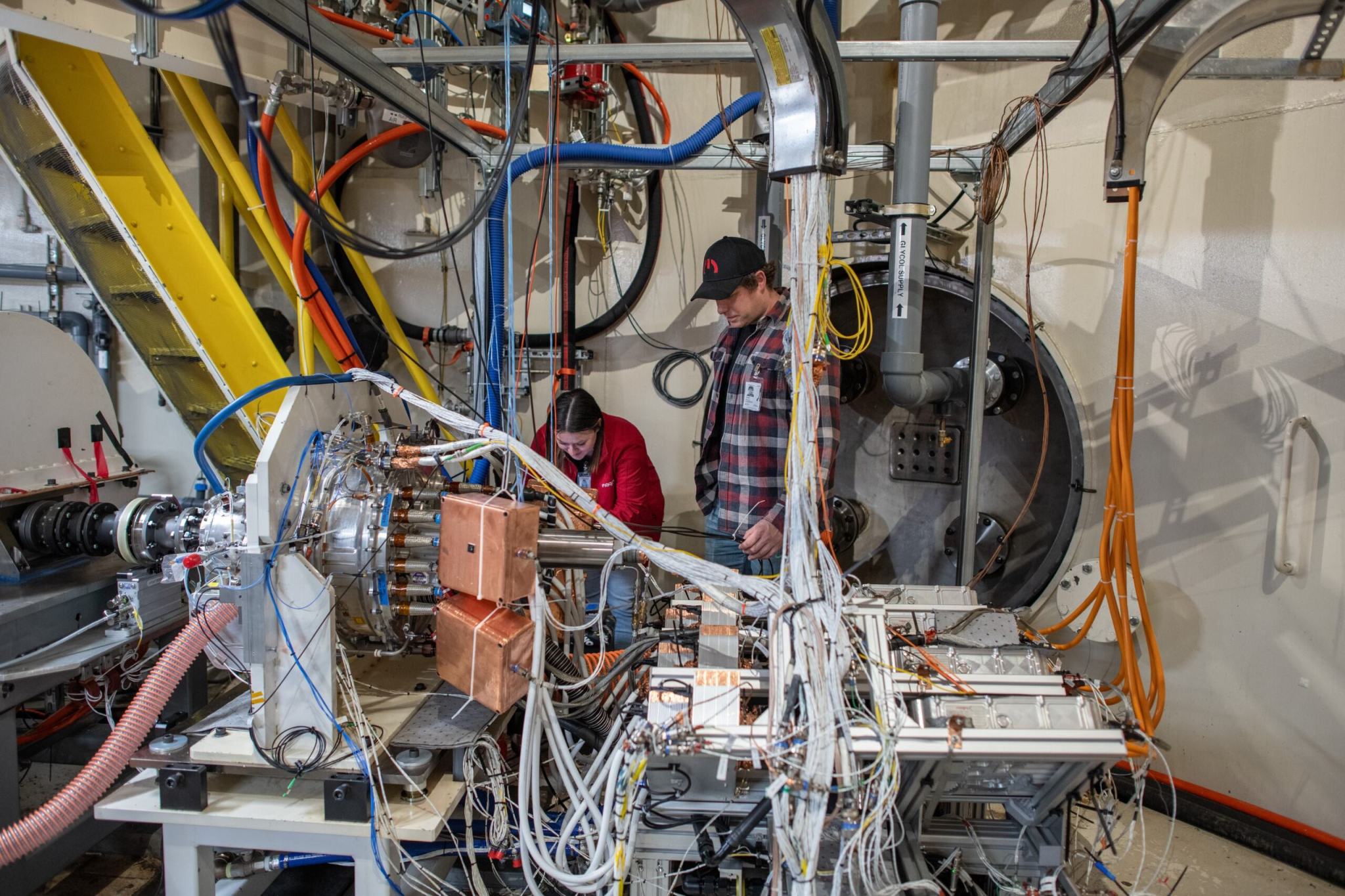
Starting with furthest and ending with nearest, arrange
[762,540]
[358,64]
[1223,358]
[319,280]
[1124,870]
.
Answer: [319,280], [1223,358], [1124,870], [762,540], [358,64]

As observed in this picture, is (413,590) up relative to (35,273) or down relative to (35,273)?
down

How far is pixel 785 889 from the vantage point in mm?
1541

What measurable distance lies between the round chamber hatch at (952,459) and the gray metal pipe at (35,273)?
3.16 m

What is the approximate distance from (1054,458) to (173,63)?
311 centimetres

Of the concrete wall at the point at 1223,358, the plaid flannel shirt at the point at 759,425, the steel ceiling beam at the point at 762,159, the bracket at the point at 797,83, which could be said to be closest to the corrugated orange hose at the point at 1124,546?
the concrete wall at the point at 1223,358

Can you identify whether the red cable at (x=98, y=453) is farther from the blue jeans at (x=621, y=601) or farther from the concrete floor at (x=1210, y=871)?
the concrete floor at (x=1210, y=871)

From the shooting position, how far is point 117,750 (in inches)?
69.3

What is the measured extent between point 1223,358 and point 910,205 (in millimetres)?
1136

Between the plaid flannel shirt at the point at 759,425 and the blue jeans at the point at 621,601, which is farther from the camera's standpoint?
the plaid flannel shirt at the point at 759,425

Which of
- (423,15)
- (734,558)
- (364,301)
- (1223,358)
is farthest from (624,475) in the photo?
(1223,358)

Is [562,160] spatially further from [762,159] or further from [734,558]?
[734,558]

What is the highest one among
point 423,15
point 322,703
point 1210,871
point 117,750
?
point 423,15

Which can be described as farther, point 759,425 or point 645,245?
point 645,245

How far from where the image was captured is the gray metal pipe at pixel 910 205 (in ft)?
8.07
